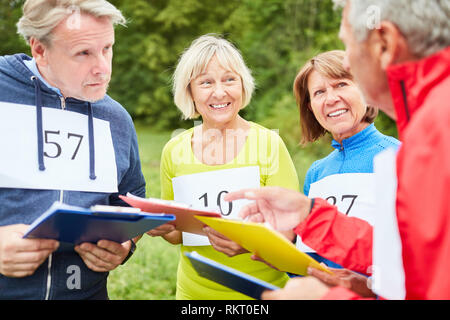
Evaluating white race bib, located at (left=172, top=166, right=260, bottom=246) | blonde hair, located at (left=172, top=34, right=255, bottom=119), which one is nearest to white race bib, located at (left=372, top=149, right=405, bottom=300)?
white race bib, located at (left=172, top=166, right=260, bottom=246)

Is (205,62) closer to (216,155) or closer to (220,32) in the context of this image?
(216,155)

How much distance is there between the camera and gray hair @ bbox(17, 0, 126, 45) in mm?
1911

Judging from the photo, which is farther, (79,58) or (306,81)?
(306,81)

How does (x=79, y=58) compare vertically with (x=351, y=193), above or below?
above

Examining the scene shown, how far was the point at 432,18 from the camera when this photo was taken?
123 centimetres

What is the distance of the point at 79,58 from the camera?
200 cm

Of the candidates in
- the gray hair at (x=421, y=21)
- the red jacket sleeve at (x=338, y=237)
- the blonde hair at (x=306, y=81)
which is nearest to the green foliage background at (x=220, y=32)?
the blonde hair at (x=306, y=81)

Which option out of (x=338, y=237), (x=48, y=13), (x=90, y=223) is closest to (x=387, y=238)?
(x=338, y=237)

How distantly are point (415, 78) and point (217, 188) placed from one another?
1.37 m

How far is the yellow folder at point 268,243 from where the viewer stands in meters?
1.47

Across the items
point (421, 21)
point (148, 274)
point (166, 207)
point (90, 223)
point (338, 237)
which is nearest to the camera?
point (421, 21)

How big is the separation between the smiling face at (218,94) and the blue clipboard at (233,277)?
4.14 feet

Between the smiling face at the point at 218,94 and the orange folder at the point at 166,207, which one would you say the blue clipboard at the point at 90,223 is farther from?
the smiling face at the point at 218,94
